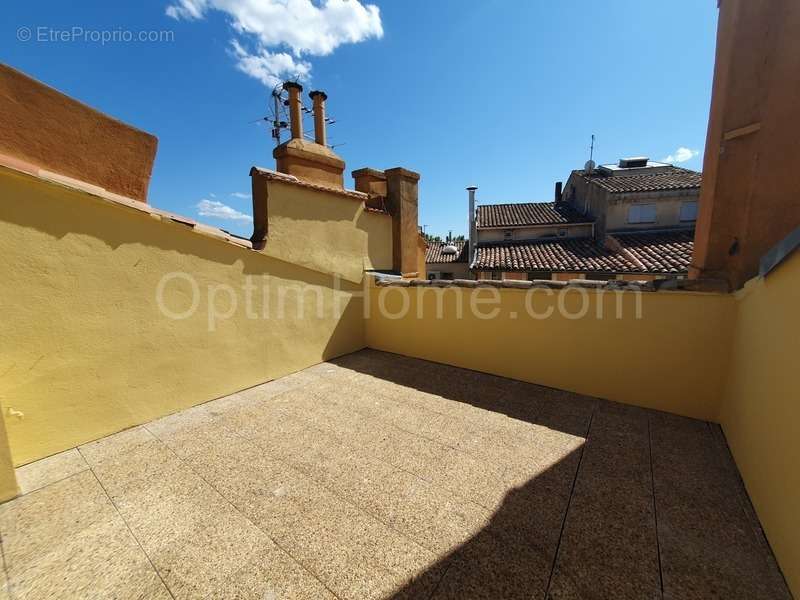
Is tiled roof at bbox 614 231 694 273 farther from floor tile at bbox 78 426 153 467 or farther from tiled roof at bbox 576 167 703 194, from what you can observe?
floor tile at bbox 78 426 153 467

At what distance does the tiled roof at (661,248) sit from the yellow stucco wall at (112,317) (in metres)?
14.8

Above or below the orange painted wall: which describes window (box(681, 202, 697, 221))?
above

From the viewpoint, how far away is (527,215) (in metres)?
20.1

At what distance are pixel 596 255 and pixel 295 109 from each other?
50.2 ft

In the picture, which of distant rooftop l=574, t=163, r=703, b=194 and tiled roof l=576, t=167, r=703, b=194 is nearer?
tiled roof l=576, t=167, r=703, b=194

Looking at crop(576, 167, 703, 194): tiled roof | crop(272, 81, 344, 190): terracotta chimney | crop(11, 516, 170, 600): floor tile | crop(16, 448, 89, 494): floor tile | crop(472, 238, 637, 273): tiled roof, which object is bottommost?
crop(11, 516, 170, 600): floor tile

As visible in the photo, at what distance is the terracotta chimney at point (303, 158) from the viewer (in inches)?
229

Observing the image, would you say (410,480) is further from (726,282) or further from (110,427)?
(726,282)

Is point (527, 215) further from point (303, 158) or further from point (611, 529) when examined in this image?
point (611, 529)

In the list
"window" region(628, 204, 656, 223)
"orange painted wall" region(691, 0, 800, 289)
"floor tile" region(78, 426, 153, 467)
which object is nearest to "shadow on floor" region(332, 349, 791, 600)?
"orange painted wall" region(691, 0, 800, 289)

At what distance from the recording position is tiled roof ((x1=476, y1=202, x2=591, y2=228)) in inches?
738

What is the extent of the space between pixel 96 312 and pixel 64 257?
612 millimetres

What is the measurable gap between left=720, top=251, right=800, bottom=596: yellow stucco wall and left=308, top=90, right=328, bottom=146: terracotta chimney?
8039 millimetres

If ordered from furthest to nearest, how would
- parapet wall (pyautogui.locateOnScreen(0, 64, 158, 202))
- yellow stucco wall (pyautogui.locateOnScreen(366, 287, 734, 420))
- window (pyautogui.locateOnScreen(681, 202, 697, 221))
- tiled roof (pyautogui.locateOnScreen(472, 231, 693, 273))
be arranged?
window (pyautogui.locateOnScreen(681, 202, 697, 221)), tiled roof (pyautogui.locateOnScreen(472, 231, 693, 273)), yellow stucco wall (pyautogui.locateOnScreen(366, 287, 734, 420)), parapet wall (pyautogui.locateOnScreen(0, 64, 158, 202))
